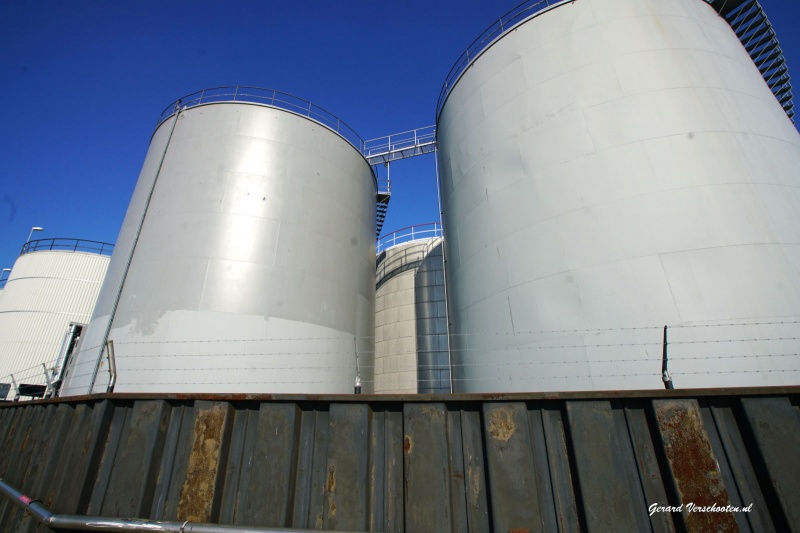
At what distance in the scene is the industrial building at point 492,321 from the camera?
9.57 feet

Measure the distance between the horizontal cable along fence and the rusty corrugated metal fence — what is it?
2.40 meters

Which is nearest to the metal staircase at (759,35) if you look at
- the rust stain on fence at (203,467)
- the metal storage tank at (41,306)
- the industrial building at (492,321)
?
the industrial building at (492,321)

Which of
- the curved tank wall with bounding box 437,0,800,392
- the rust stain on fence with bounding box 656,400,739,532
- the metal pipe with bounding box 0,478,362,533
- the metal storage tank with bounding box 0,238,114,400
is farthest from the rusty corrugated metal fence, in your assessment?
the metal storage tank with bounding box 0,238,114,400

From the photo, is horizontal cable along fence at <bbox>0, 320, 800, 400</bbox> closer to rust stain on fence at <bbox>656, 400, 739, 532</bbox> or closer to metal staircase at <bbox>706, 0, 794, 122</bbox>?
rust stain on fence at <bbox>656, 400, 739, 532</bbox>

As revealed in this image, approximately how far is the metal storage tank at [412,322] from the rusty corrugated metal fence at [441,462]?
8.22 meters

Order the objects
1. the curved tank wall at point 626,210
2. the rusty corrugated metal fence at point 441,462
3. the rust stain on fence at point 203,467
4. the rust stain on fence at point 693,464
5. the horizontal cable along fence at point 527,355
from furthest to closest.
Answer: the curved tank wall at point 626,210 < the horizontal cable along fence at point 527,355 < the rust stain on fence at point 203,467 < the rusty corrugated metal fence at point 441,462 < the rust stain on fence at point 693,464

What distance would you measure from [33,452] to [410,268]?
Result: 1155cm

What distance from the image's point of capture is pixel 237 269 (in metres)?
8.52

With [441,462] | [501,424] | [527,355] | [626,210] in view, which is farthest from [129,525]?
[626,210]

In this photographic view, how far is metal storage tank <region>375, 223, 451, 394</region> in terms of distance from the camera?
12.5m

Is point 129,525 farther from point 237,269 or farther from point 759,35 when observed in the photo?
point 759,35

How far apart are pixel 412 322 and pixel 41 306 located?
1781cm

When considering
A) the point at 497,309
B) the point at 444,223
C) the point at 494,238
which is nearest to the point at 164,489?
the point at 497,309

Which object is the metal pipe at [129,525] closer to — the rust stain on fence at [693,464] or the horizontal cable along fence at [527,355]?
the rust stain on fence at [693,464]
